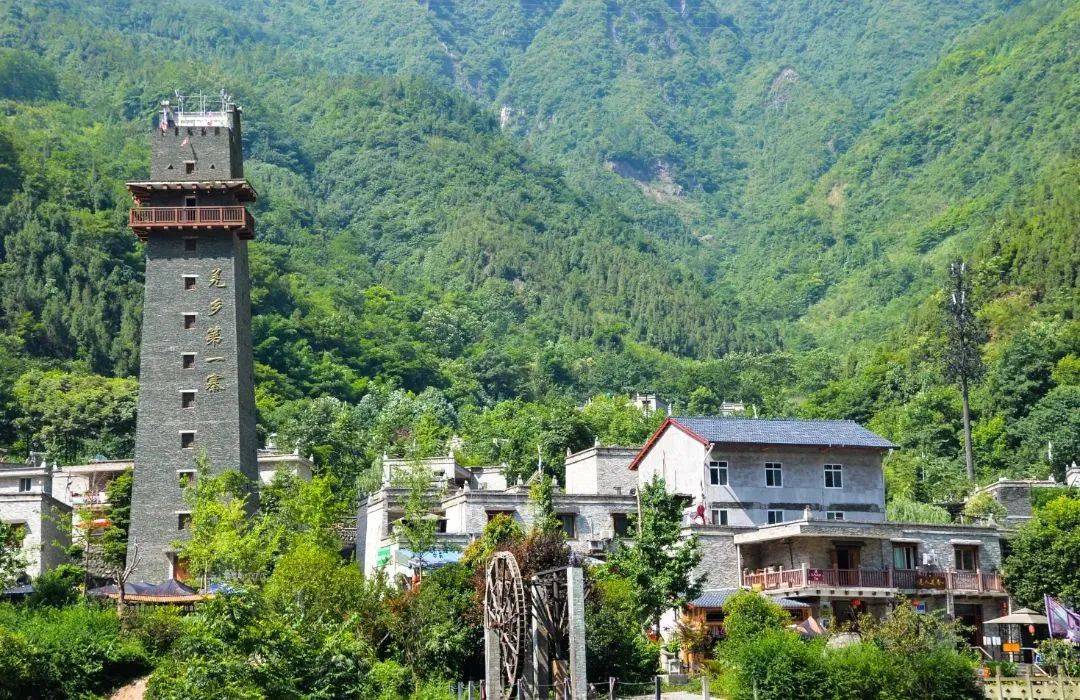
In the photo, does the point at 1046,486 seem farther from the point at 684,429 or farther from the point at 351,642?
the point at 351,642

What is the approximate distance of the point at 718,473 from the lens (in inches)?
2874

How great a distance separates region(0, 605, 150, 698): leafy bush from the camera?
188 feet

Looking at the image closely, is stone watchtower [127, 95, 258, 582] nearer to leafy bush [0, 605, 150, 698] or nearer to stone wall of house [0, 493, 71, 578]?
stone wall of house [0, 493, 71, 578]

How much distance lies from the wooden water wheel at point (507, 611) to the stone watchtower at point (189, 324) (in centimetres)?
2503

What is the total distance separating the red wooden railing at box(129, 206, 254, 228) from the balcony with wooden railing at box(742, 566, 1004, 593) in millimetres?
31370

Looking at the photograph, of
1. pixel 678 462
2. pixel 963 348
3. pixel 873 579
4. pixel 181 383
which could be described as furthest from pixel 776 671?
pixel 963 348

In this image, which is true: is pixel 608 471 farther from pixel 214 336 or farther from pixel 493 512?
pixel 214 336

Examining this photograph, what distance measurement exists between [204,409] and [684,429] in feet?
76.4

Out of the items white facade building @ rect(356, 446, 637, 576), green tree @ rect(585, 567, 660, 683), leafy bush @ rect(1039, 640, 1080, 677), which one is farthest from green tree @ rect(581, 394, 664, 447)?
green tree @ rect(585, 567, 660, 683)

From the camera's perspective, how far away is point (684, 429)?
244 feet

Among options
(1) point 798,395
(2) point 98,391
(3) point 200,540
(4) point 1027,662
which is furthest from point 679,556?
(1) point 798,395

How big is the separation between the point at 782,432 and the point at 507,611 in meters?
23.0

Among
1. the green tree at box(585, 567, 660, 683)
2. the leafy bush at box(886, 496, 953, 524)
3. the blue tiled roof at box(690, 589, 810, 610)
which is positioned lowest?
the green tree at box(585, 567, 660, 683)

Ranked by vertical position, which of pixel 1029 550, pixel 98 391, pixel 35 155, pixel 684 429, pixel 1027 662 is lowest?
pixel 1027 662
